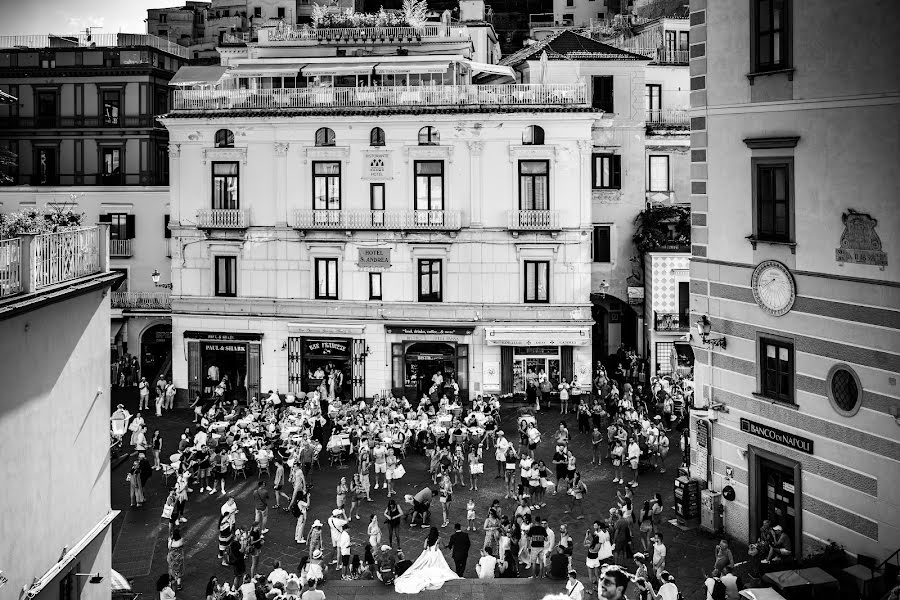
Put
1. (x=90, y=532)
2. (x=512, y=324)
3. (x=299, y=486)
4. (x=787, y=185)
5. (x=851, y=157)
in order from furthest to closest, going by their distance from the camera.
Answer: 1. (x=512, y=324)
2. (x=299, y=486)
3. (x=787, y=185)
4. (x=851, y=157)
5. (x=90, y=532)

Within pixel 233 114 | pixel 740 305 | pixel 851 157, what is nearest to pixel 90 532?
pixel 740 305

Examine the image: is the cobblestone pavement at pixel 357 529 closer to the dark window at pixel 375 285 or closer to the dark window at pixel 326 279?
the dark window at pixel 375 285

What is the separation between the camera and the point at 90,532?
21.1m

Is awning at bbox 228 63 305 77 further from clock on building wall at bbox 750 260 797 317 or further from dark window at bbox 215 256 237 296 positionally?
clock on building wall at bbox 750 260 797 317

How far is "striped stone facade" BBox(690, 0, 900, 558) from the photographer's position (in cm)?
2252

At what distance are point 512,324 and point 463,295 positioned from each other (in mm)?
2633

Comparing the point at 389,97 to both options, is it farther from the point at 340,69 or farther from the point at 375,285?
the point at 375,285

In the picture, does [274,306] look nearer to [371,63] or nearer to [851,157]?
[371,63]

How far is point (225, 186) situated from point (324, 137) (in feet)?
17.6

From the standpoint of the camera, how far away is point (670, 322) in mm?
47438

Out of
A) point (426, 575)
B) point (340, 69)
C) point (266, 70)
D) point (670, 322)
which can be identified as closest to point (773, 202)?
point (426, 575)

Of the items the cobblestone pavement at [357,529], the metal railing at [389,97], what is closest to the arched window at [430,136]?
the metal railing at [389,97]

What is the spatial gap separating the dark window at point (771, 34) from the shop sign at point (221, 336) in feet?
90.4

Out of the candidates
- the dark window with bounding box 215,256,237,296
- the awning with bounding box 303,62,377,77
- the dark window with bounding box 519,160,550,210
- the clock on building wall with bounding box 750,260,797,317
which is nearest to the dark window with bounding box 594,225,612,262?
Answer: the dark window with bounding box 519,160,550,210
